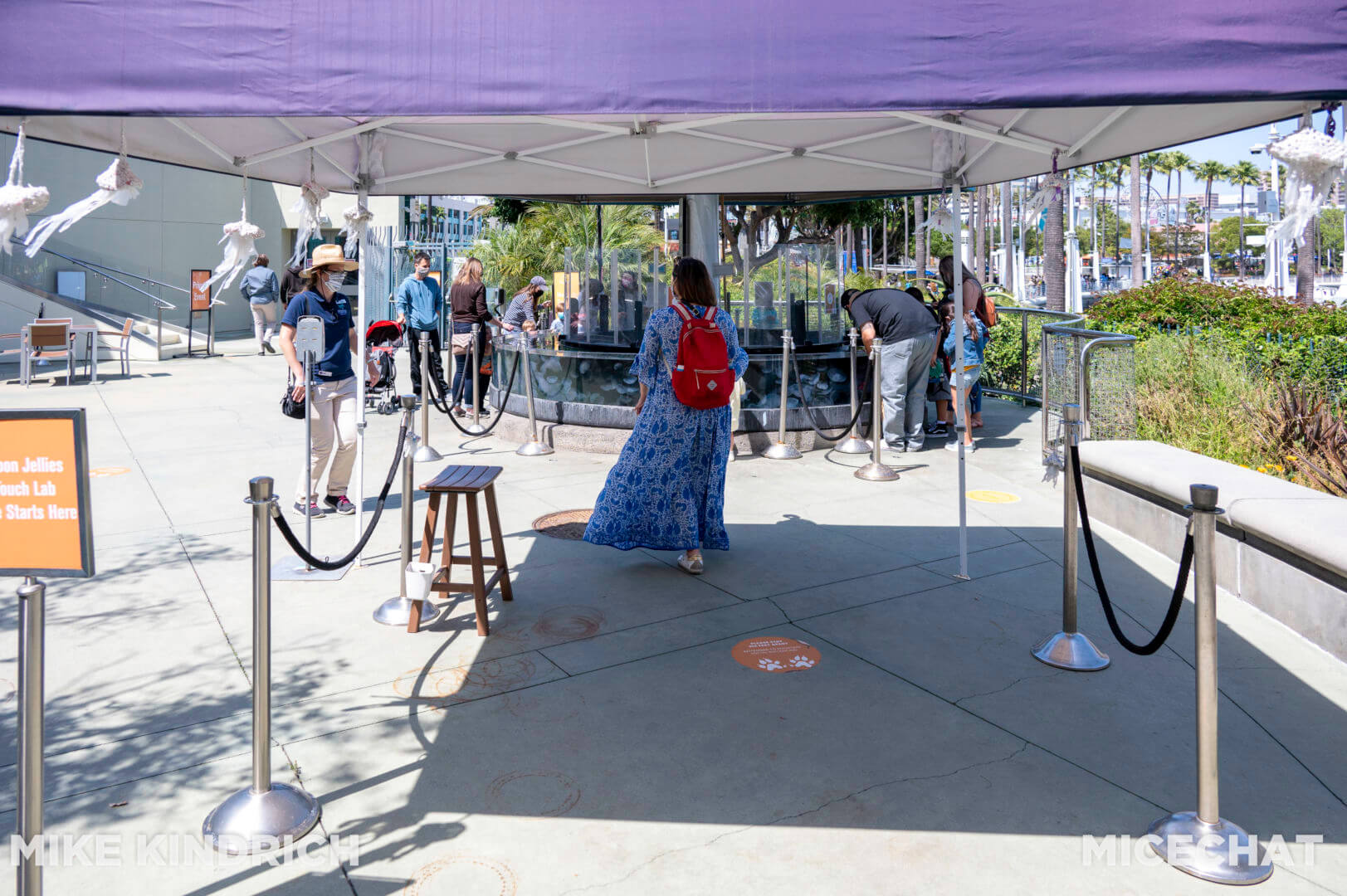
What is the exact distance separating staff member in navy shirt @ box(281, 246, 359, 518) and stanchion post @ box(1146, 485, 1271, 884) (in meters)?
5.02

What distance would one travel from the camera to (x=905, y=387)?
1012 cm

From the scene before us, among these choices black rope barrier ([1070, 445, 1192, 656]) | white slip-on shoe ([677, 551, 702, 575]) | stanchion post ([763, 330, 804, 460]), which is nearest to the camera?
black rope barrier ([1070, 445, 1192, 656])

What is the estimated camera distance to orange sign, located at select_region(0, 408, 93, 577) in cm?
279

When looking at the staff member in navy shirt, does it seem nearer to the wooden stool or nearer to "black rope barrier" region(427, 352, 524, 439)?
the wooden stool

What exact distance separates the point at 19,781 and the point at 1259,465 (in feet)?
24.0

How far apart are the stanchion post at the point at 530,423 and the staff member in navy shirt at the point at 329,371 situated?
272 cm

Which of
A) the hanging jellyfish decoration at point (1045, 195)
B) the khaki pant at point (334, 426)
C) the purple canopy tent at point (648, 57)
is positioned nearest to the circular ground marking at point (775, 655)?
the hanging jellyfish decoration at point (1045, 195)

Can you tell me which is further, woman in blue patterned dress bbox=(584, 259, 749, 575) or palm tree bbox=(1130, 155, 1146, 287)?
palm tree bbox=(1130, 155, 1146, 287)

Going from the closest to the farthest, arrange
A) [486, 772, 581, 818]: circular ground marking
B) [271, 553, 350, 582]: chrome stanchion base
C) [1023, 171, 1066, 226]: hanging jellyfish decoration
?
[486, 772, 581, 818]: circular ground marking
[1023, 171, 1066, 226]: hanging jellyfish decoration
[271, 553, 350, 582]: chrome stanchion base

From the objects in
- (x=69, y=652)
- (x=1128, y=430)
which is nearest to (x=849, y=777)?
(x=69, y=652)

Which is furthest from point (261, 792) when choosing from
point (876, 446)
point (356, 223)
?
point (876, 446)

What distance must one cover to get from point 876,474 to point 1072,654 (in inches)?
162

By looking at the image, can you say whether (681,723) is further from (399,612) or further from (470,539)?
(399,612)

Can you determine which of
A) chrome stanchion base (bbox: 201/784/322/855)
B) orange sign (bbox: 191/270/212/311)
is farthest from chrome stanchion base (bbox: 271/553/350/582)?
orange sign (bbox: 191/270/212/311)
